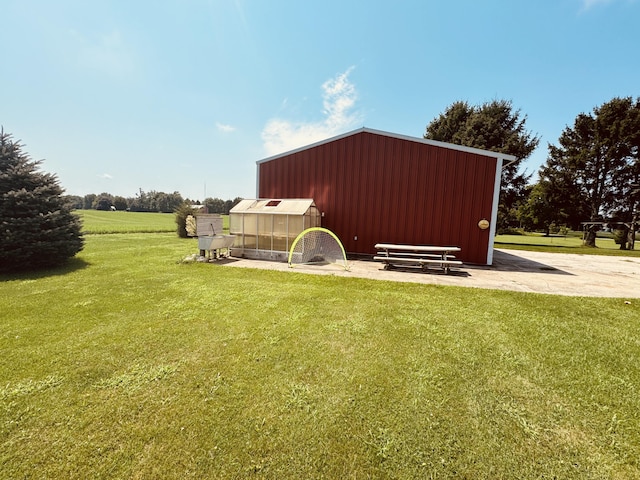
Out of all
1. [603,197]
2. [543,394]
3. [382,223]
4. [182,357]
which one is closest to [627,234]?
[603,197]

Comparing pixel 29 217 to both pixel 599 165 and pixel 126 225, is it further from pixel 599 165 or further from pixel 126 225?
pixel 599 165

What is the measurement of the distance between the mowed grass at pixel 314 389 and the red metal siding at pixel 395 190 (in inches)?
193

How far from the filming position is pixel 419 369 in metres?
2.95

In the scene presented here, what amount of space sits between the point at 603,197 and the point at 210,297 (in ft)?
99.1

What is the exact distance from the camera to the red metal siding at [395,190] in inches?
363

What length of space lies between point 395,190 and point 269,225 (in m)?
5.09

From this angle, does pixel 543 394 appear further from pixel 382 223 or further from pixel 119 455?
pixel 382 223

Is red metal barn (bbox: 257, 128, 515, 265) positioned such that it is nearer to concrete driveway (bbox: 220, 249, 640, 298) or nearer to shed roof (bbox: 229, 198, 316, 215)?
concrete driveway (bbox: 220, 249, 640, 298)

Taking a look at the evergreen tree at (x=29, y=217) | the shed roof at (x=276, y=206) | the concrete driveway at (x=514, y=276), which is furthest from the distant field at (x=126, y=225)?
the concrete driveway at (x=514, y=276)

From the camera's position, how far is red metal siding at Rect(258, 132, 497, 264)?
30.2 feet

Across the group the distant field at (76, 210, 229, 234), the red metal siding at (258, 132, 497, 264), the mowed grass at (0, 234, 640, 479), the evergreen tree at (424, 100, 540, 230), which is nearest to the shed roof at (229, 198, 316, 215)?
the red metal siding at (258, 132, 497, 264)

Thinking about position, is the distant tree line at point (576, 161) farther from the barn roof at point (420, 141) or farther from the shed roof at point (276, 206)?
the shed roof at point (276, 206)

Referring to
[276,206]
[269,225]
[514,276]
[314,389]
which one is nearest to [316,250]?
[269,225]

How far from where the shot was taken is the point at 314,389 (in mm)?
2580
